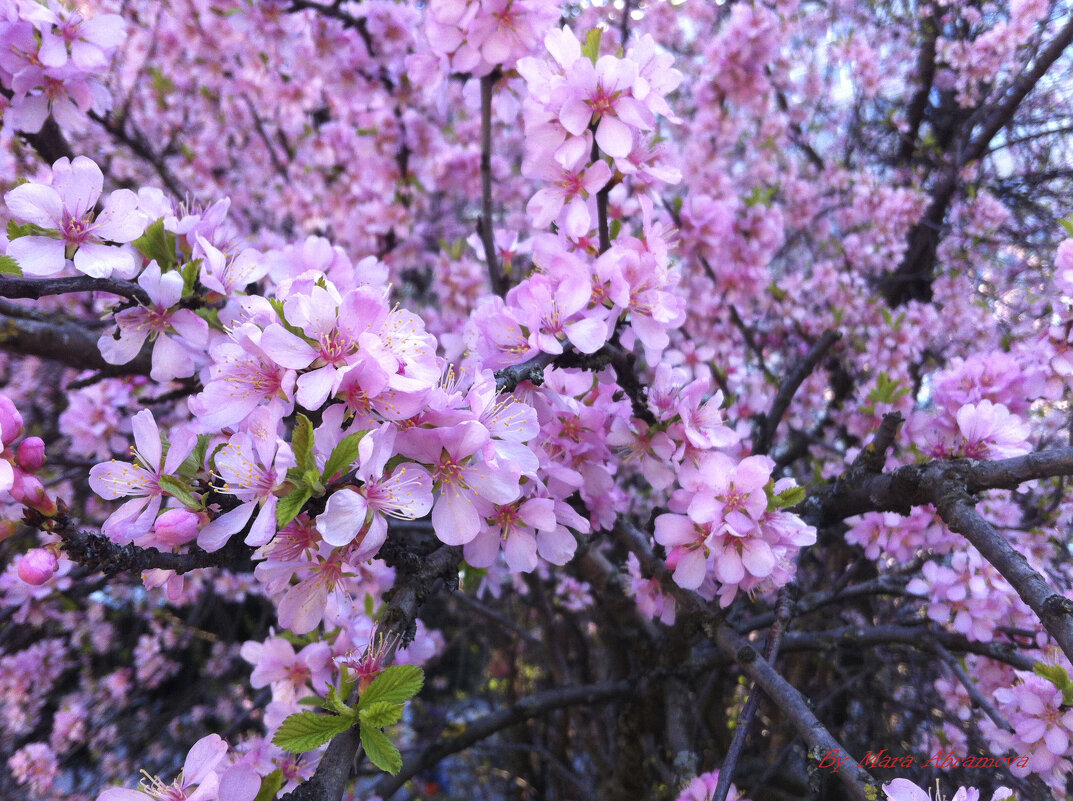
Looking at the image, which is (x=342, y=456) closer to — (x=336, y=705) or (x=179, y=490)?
(x=179, y=490)

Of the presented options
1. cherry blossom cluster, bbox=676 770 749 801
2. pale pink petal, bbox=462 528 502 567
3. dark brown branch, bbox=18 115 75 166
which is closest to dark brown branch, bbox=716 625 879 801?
cherry blossom cluster, bbox=676 770 749 801

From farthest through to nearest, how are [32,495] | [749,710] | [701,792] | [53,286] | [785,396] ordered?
[785,396] → [701,792] → [749,710] → [53,286] → [32,495]

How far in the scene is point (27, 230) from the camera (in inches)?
44.2

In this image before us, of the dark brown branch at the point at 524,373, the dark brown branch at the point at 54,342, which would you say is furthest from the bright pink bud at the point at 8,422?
the dark brown branch at the point at 54,342

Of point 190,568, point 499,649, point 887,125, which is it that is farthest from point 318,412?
point 887,125

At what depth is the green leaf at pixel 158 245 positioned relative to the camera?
48.8 inches

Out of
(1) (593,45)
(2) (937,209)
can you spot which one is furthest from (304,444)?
(2) (937,209)

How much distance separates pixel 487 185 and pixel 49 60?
3.60 ft

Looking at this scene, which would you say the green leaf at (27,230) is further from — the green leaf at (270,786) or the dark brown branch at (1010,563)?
the dark brown branch at (1010,563)

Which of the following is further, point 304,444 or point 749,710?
point 749,710

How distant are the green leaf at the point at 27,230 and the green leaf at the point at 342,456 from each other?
753mm

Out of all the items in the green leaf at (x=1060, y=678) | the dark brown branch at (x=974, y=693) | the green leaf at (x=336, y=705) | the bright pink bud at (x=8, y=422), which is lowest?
the bright pink bud at (x=8, y=422)

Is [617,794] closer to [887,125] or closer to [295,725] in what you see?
[295,725]

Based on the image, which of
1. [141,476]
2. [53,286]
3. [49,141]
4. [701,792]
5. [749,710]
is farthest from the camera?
[49,141]
